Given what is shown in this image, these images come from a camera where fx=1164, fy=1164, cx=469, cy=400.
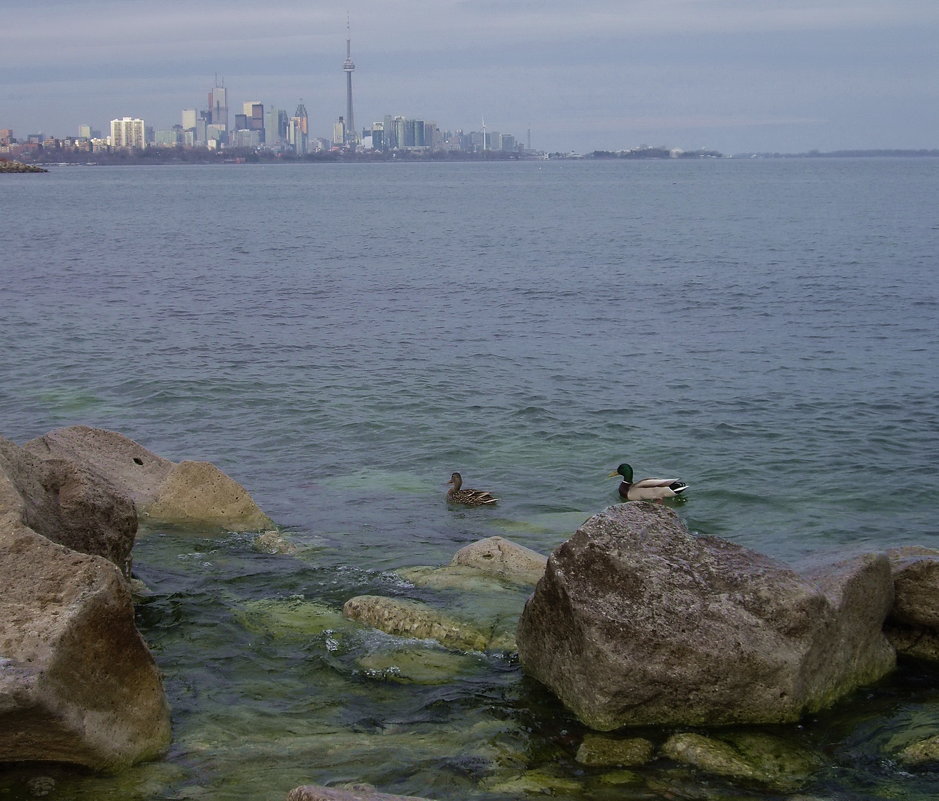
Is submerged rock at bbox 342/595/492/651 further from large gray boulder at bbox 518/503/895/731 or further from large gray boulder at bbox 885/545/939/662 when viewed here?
large gray boulder at bbox 885/545/939/662

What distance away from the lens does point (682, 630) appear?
325 inches

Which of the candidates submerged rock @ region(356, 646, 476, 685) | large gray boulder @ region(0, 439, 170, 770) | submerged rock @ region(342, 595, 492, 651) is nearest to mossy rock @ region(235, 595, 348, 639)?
submerged rock @ region(342, 595, 492, 651)

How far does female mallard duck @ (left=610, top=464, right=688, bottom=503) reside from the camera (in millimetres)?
15492

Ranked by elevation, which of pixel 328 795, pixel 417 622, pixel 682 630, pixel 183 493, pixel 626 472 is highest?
pixel 682 630

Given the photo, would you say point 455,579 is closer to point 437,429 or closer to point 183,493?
point 183,493

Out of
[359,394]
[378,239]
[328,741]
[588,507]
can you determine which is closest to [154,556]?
[328,741]

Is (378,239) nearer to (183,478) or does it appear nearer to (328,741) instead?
(183,478)

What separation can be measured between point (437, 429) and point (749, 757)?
12.5 meters

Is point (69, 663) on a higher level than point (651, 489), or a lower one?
higher

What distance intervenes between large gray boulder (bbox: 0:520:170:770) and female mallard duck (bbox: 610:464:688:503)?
872 cm

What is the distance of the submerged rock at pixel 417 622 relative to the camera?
32.3ft

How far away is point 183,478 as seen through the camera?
1374 centimetres

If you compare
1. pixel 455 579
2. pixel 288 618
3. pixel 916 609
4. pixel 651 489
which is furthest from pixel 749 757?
pixel 651 489

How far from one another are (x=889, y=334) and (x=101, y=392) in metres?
18.5
